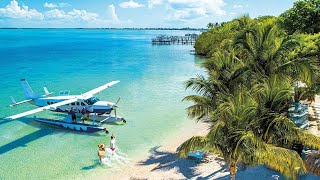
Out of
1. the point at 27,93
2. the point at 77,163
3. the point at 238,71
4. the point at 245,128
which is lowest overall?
the point at 77,163

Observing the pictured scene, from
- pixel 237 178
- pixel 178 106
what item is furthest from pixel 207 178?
pixel 178 106

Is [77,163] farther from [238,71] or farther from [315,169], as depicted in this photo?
[315,169]

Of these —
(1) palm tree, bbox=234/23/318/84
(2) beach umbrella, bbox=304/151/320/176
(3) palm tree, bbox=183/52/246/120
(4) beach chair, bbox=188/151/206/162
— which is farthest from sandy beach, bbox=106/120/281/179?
(1) palm tree, bbox=234/23/318/84

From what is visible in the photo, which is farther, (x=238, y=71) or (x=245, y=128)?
(x=238, y=71)

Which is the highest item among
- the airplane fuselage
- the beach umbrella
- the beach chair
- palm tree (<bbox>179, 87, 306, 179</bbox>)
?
palm tree (<bbox>179, 87, 306, 179</bbox>)

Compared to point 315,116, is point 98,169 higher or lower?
lower

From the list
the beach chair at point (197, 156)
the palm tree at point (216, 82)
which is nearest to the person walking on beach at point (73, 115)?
the beach chair at point (197, 156)

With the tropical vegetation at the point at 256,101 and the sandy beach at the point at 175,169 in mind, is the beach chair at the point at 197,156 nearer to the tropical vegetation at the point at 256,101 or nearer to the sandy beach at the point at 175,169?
the sandy beach at the point at 175,169

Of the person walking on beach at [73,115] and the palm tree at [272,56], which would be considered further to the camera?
the person walking on beach at [73,115]

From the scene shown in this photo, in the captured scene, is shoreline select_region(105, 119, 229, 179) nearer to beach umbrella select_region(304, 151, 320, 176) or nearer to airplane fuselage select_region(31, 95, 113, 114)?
beach umbrella select_region(304, 151, 320, 176)
